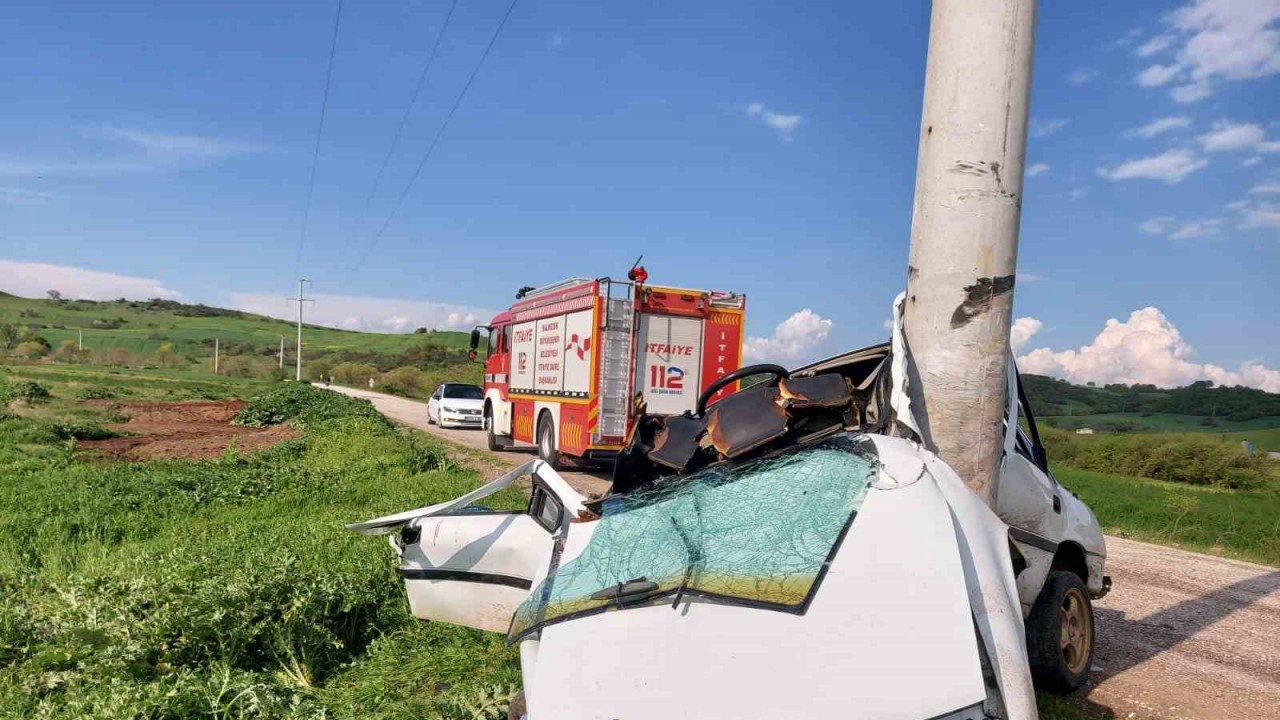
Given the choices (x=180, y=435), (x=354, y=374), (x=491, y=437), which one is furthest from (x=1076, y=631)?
(x=354, y=374)

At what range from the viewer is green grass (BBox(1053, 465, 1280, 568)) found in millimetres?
12109

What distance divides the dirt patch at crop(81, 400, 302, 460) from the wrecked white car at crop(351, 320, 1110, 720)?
14189mm

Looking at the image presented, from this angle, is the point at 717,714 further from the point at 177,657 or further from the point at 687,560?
the point at 177,657

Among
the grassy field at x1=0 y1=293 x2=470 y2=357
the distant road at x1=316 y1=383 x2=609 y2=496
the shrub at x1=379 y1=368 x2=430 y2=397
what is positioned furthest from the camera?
the grassy field at x1=0 y1=293 x2=470 y2=357

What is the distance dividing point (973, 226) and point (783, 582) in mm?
2093

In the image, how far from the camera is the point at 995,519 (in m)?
3.21

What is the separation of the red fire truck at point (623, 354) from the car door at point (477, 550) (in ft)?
29.2

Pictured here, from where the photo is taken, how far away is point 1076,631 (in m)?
4.82

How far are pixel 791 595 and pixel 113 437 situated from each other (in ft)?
66.9

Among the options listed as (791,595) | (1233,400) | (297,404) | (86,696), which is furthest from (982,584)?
(1233,400)

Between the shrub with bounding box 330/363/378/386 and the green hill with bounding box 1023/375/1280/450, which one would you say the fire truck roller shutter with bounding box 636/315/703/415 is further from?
the shrub with bounding box 330/363/378/386

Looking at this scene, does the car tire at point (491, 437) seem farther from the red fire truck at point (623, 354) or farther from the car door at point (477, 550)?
the car door at point (477, 550)

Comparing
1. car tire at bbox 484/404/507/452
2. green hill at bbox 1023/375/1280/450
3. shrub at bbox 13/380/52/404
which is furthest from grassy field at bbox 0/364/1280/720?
green hill at bbox 1023/375/1280/450

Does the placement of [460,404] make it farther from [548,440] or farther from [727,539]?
[727,539]
